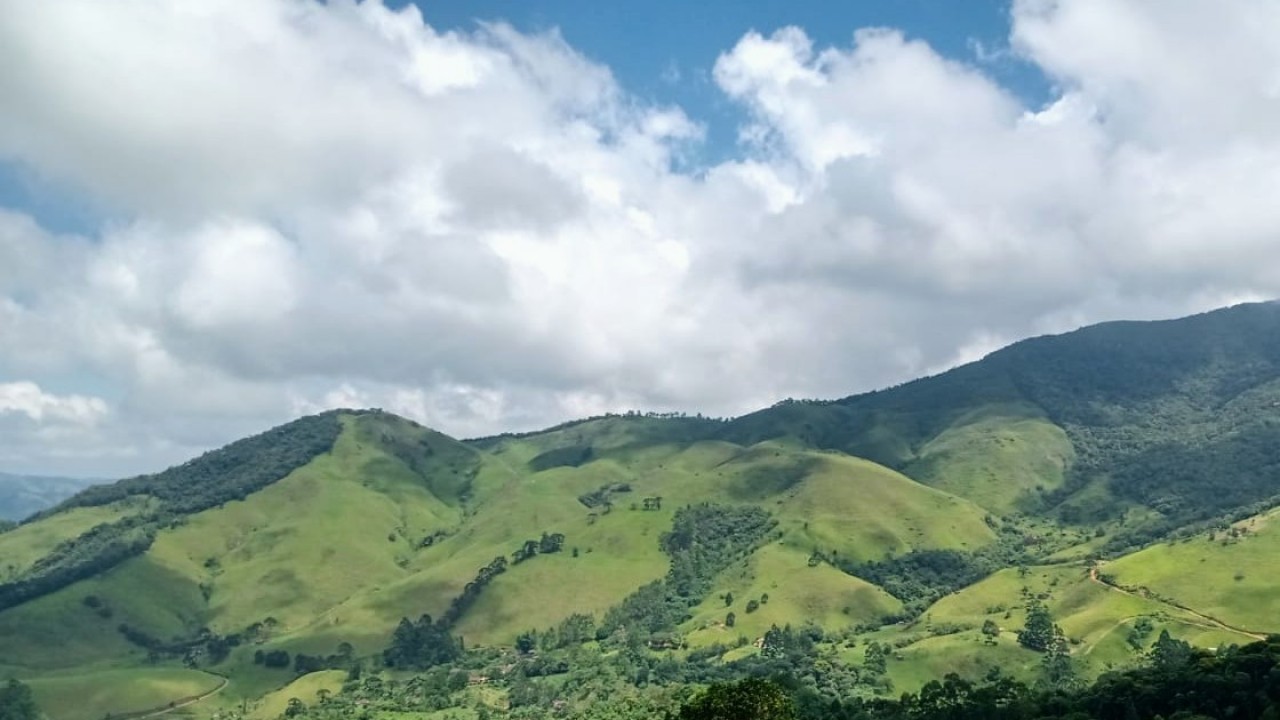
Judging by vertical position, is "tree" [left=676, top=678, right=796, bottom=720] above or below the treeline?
above

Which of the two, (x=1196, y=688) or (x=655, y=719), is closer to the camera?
(x=1196, y=688)

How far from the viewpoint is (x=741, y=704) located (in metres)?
113

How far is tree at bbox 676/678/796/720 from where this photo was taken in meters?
113

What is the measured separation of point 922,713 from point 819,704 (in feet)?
68.8

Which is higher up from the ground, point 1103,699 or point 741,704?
point 741,704

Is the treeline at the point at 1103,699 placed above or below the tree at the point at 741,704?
below

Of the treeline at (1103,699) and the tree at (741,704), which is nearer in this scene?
the tree at (741,704)

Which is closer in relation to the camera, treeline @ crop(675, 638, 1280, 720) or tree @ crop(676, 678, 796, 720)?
tree @ crop(676, 678, 796, 720)

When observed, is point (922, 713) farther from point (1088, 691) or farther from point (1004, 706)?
point (1088, 691)

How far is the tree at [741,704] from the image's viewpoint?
370ft

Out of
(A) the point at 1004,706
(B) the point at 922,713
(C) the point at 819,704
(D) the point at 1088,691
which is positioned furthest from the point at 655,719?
(D) the point at 1088,691

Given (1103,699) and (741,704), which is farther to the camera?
(1103,699)

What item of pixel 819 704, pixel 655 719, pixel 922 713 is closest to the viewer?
pixel 922 713

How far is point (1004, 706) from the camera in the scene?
14688 cm
